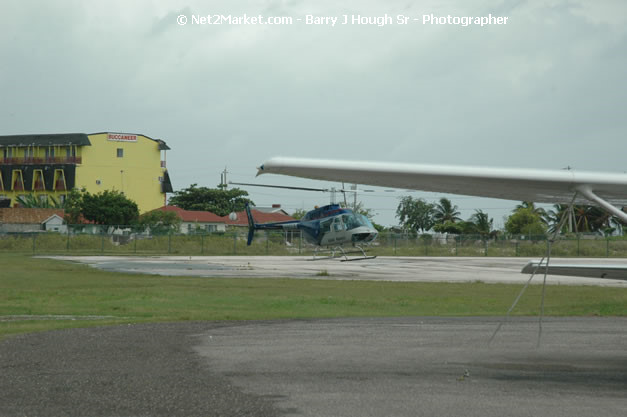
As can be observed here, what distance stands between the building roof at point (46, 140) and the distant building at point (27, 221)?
18.5 m

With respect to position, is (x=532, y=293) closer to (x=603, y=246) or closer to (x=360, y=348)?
(x=360, y=348)

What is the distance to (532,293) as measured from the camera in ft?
72.3

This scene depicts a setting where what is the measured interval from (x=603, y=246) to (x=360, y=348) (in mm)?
60201

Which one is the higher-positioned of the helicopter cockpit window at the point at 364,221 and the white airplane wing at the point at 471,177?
the helicopter cockpit window at the point at 364,221

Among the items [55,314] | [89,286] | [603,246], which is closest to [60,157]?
[603,246]

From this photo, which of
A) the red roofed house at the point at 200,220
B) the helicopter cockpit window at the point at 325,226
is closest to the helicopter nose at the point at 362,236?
the helicopter cockpit window at the point at 325,226

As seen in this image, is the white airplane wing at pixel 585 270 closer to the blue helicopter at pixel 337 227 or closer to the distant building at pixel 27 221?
the blue helicopter at pixel 337 227

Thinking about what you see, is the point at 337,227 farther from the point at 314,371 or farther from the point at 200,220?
the point at 200,220

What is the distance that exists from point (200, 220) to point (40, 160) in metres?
28.0

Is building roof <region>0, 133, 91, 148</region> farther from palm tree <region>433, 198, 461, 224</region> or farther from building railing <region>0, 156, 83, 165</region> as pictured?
palm tree <region>433, 198, 461, 224</region>

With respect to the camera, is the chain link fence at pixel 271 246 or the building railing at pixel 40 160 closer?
the chain link fence at pixel 271 246

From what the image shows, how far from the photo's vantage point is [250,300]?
61.7ft

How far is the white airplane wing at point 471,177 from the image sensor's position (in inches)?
313

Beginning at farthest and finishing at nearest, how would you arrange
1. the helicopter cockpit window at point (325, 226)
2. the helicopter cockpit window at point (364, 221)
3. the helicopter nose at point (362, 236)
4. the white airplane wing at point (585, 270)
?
the helicopter cockpit window at point (325, 226) < the helicopter cockpit window at point (364, 221) < the helicopter nose at point (362, 236) < the white airplane wing at point (585, 270)
